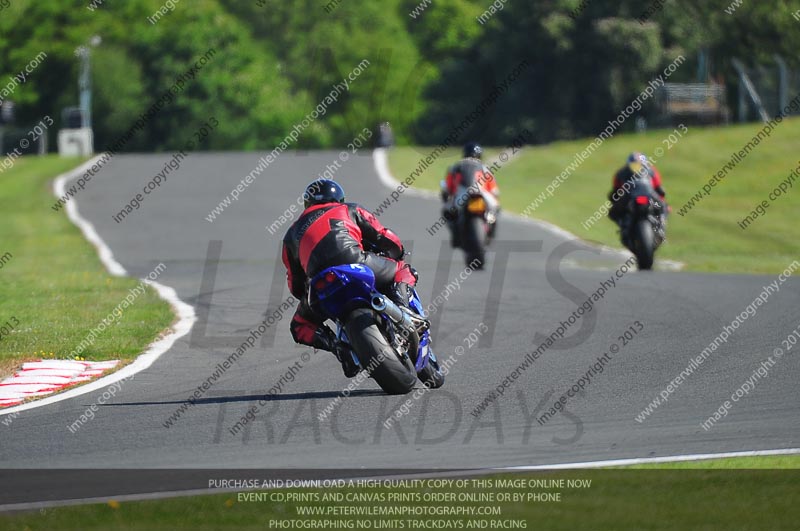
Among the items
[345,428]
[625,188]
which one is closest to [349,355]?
[345,428]

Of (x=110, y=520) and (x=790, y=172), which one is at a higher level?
(x=110, y=520)

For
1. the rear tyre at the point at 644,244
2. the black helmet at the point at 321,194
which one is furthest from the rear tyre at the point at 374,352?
the rear tyre at the point at 644,244

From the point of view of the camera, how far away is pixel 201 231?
27.1m

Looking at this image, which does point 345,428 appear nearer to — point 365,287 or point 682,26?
point 365,287

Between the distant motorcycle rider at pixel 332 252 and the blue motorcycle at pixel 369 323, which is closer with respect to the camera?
the blue motorcycle at pixel 369 323

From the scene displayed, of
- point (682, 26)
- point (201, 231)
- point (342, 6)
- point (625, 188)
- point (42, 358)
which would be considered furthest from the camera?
point (342, 6)

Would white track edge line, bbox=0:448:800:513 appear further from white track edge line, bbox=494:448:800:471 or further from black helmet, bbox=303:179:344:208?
black helmet, bbox=303:179:344:208

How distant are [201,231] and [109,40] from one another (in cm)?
5882

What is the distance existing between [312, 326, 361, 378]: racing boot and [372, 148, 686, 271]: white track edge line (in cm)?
1253

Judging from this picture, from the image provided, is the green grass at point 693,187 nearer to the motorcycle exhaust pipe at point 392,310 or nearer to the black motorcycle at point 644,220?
the black motorcycle at point 644,220

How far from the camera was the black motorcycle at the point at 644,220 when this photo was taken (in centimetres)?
1891

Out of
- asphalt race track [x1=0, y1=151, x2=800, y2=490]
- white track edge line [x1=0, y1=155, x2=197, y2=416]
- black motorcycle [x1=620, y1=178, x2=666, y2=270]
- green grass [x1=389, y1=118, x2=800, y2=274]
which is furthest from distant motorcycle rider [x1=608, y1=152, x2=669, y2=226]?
Answer: white track edge line [x1=0, y1=155, x2=197, y2=416]

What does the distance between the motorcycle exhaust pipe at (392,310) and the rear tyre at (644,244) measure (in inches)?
390

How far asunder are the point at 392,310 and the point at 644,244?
10285 mm
